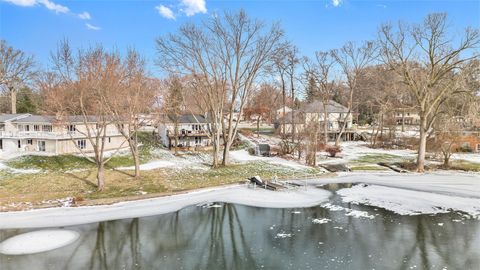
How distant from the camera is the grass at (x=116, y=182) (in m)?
20.5

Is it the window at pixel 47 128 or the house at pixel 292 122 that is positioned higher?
the house at pixel 292 122

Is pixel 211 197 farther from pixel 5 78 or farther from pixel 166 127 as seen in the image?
pixel 5 78

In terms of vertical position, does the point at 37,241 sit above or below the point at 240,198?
below

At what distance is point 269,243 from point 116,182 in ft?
48.3

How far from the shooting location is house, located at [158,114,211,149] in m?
43.7

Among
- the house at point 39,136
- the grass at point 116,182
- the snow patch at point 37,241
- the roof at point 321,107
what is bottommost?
the snow patch at point 37,241

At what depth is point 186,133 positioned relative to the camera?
4416 cm

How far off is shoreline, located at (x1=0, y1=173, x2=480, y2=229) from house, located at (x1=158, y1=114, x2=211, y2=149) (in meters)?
20.9

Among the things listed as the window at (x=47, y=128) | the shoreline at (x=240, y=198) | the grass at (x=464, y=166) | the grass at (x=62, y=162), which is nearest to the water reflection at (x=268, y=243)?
the shoreline at (x=240, y=198)

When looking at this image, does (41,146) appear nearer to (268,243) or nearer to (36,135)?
(36,135)

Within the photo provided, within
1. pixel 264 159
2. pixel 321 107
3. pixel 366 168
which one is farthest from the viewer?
pixel 321 107

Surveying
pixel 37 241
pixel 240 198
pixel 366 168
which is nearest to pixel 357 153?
pixel 366 168

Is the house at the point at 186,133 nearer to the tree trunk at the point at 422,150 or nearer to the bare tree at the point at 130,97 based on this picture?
the bare tree at the point at 130,97

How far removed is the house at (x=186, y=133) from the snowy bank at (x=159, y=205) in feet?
69.2
